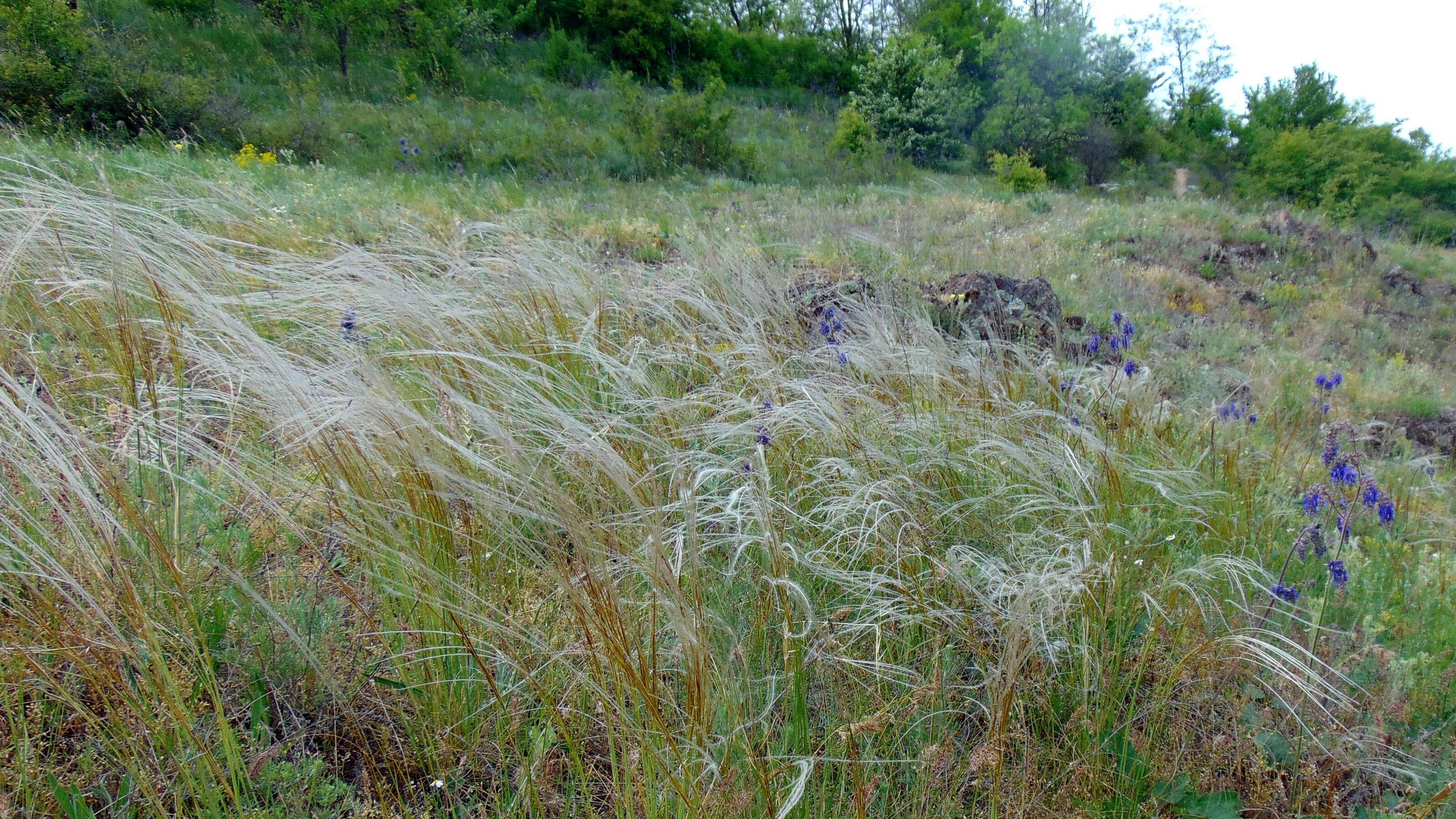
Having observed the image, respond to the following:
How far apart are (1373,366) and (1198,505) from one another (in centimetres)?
608

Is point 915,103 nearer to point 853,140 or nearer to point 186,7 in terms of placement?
point 853,140

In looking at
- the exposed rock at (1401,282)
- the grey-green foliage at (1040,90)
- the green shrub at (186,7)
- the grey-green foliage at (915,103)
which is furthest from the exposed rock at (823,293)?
the green shrub at (186,7)

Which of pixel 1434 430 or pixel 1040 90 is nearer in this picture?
pixel 1434 430

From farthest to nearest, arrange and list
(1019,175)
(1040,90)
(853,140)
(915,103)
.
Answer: (1040,90)
(915,103)
(853,140)
(1019,175)

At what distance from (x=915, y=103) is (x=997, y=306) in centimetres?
1740

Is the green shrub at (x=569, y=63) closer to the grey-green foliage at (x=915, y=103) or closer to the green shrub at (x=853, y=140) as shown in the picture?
the grey-green foliage at (x=915, y=103)

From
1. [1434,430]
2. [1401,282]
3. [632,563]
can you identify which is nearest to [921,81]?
[1401,282]

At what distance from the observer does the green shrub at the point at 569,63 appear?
824 inches

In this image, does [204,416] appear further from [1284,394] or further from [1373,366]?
[1373,366]

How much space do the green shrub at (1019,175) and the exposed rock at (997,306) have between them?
1201 centimetres

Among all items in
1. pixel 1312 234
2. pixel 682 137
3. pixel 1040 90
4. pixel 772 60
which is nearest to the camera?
pixel 1312 234

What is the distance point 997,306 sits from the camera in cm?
434

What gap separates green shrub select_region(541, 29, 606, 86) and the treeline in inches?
3.0

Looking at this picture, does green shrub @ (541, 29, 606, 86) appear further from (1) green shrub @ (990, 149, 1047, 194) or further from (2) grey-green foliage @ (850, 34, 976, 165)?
(1) green shrub @ (990, 149, 1047, 194)
